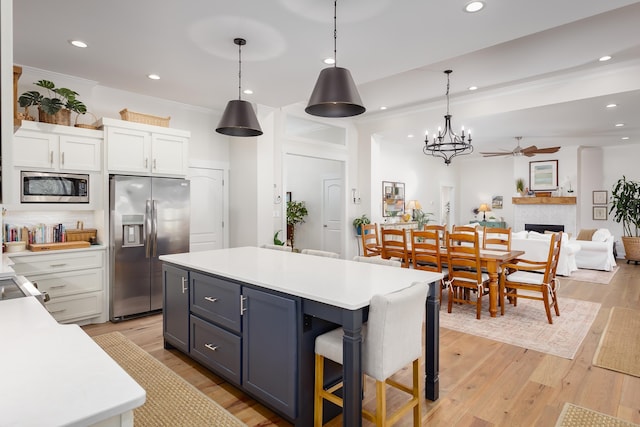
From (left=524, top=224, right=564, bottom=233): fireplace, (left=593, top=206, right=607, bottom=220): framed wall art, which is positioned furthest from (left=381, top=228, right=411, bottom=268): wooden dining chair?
(left=593, top=206, right=607, bottom=220): framed wall art

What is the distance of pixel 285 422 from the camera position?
222 centimetres

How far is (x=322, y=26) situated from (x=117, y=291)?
3521mm

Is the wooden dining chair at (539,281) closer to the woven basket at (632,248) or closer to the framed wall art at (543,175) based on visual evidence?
the woven basket at (632,248)

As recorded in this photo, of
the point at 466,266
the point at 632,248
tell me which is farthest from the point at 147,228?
the point at 632,248

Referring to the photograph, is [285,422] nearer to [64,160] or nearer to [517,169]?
[64,160]

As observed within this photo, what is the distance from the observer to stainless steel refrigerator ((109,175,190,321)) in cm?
407

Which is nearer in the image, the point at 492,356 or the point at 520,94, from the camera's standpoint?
the point at 492,356

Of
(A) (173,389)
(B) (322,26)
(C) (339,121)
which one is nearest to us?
(A) (173,389)

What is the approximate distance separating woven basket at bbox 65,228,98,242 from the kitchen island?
1.76m

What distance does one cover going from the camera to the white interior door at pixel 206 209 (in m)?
5.32

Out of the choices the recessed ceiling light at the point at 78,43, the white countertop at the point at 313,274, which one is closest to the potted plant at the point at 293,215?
the white countertop at the point at 313,274

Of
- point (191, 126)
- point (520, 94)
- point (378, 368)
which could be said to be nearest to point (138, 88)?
point (191, 126)

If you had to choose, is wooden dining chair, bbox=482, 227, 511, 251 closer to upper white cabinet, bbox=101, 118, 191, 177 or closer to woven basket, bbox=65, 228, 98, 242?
upper white cabinet, bbox=101, 118, 191, 177

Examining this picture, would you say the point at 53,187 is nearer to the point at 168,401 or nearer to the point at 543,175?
the point at 168,401
